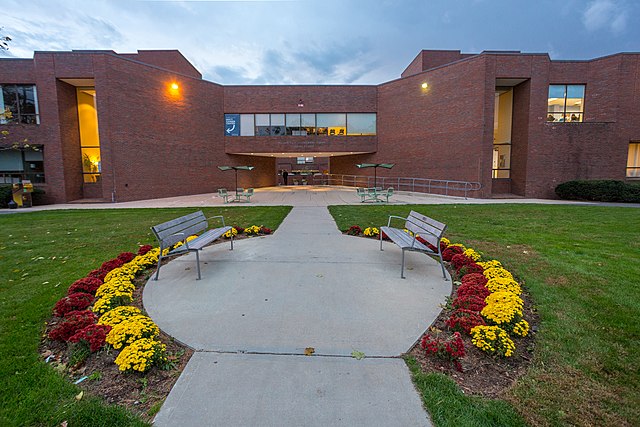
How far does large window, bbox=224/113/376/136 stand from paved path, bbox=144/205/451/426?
22179mm

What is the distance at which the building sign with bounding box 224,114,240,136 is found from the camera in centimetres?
2695

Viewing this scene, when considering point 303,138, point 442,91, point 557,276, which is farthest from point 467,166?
point 557,276

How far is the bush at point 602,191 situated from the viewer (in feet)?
58.0

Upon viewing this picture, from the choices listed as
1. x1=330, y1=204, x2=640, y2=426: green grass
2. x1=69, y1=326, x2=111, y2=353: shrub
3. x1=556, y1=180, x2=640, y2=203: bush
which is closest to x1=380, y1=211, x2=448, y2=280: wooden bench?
x1=330, y1=204, x2=640, y2=426: green grass

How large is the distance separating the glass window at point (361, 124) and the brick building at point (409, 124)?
8.46 ft

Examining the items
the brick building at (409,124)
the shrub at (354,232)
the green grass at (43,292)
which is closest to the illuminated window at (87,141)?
the brick building at (409,124)

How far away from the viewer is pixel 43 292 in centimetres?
466

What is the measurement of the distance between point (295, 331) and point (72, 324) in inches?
86.8

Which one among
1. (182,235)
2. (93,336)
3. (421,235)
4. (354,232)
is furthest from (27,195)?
(421,235)

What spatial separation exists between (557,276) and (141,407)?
223 inches

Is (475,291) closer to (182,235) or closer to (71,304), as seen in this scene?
(182,235)

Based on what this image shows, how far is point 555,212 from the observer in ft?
43.5

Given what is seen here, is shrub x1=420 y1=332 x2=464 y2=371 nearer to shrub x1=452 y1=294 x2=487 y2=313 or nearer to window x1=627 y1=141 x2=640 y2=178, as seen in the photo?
shrub x1=452 y1=294 x2=487 y2=313

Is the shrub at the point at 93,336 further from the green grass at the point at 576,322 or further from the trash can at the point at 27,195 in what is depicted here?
the trash can at the point at 27,195
